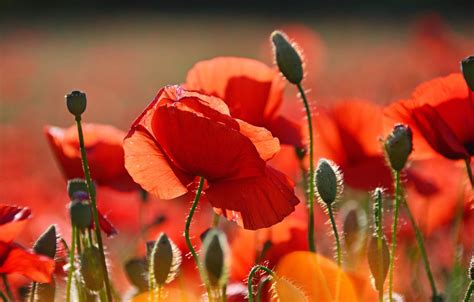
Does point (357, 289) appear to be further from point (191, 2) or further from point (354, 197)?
point (191, 2)

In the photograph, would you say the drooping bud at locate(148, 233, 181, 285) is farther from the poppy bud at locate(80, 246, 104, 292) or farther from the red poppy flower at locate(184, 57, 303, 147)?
the red poppy flower at locate(184, 57, 303, 147)

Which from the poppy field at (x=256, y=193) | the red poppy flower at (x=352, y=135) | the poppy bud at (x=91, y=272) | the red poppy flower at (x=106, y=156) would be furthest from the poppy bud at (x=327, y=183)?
the red poppy flower at (x=352, y=135)

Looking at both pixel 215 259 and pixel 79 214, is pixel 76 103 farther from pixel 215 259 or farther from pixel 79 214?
pixel 215 259

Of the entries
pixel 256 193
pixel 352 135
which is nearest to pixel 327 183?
pixel 256 193

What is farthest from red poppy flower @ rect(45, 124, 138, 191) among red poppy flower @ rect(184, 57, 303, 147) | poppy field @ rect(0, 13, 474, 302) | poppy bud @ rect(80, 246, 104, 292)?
poppy bud @ rect(80, 246, 104, 292)

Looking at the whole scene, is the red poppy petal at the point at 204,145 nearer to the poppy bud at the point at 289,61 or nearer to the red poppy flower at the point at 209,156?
the red poppy flower at the point at 209,156

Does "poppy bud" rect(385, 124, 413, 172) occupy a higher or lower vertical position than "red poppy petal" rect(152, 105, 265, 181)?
lower
